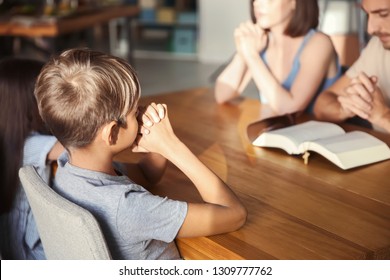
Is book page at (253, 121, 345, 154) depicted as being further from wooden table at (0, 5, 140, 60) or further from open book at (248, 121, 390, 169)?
wooden table at (0, 5, 140, 60)

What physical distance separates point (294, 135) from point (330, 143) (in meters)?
0.09

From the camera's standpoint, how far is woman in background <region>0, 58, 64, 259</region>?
5.11ft

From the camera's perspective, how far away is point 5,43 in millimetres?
4613

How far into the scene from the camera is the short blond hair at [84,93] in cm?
108

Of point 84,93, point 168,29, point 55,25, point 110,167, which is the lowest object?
point 168,29

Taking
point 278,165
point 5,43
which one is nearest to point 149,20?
point 5,43

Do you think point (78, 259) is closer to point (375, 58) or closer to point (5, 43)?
point (375, 58)

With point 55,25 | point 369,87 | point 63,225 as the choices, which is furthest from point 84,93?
point 55,25

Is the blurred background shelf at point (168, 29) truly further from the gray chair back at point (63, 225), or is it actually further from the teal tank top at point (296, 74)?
the gray chair back at point (63, 225)

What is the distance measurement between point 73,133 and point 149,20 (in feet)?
16.7

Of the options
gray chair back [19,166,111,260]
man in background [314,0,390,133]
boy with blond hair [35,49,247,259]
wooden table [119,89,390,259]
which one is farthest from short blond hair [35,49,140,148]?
man in background [314,0,390,133]

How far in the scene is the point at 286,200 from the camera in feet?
3.98

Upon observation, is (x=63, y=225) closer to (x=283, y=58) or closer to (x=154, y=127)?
(x=154, y=127)

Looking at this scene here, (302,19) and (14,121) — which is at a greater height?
(302,19)
